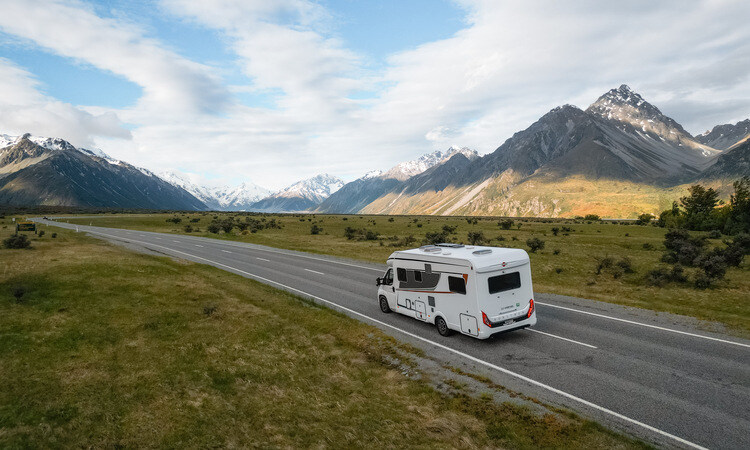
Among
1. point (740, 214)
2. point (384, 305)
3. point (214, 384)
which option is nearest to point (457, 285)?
point (384, 305)

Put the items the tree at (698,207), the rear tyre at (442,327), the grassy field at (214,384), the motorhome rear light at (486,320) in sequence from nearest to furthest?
the grassy field at (214,384), the motorhome rear light at (486,320), the rear tyre at (442,327), the tree at (698,207)

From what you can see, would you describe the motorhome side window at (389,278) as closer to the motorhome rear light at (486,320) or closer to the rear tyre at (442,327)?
the rear tyre at (442,327)

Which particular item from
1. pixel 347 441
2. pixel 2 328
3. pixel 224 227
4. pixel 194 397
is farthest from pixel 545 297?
pixel 224 227

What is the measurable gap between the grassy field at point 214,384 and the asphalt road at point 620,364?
4.46ft

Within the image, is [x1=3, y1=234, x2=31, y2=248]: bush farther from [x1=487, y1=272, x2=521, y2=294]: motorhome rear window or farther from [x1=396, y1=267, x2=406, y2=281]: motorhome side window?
[x1=487, y1=272, x2=521, y2=294]: motorhome rear window

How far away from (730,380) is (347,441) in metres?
11.7

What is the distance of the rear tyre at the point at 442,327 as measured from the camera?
1541 cm

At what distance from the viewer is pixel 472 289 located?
14.0m

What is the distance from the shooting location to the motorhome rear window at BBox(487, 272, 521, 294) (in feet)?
46.8

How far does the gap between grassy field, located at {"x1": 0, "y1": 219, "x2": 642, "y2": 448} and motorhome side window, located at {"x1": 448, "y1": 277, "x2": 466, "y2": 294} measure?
10.5ft

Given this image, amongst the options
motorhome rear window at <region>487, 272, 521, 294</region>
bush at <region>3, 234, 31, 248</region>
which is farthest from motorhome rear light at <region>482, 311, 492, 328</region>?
bush at <region>3, 234, 31, 248</region>

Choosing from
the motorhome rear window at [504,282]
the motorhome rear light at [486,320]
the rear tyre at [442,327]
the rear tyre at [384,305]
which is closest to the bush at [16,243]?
the rear tyre at [384,305]

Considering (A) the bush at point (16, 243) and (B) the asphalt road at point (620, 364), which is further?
(A) the bush at point (16, 243)

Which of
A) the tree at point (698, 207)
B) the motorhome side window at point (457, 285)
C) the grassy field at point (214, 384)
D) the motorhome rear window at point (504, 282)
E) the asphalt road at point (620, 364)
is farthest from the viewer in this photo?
the tree at point (698, 207)
